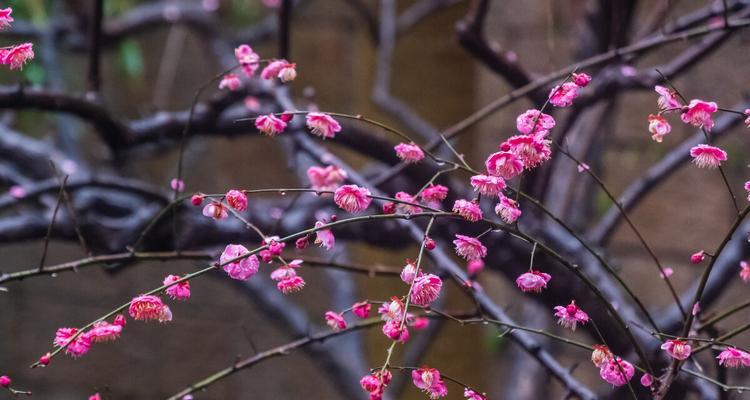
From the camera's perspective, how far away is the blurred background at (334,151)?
2.10 m

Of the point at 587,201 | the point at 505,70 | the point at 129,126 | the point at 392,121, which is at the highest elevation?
the point at 392,121

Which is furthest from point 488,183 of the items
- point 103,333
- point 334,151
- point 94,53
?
point 334,151

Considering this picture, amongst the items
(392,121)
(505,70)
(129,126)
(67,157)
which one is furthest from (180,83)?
(505,70)

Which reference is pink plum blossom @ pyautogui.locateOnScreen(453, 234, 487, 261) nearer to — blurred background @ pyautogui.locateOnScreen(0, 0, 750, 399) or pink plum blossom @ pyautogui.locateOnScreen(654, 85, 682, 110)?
pink plum blossom @ pyautogui.locateOnScreen(654, 85, 682, 110)

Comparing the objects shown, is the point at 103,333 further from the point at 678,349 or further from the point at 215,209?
the point at 678,349


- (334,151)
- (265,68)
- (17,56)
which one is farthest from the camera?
(334,151)

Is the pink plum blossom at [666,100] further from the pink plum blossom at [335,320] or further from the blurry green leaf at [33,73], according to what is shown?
the blurry green leaf at [33,73]

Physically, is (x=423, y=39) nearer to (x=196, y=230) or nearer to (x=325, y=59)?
(x=325, y=59)

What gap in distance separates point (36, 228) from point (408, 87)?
113 cm

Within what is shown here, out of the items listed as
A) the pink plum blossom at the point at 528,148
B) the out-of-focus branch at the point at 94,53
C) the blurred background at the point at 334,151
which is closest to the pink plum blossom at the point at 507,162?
the pink plum blossom at the point at 528,148

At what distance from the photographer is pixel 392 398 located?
1797mm

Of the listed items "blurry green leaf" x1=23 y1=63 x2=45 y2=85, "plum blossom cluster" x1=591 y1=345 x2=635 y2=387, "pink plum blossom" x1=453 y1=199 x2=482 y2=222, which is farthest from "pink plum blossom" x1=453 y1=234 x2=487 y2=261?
"blurry green leaf" x1=23 y1=63 x2=45 y2=85

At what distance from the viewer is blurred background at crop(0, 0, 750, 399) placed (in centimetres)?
210

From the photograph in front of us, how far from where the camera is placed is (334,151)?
2340 mm
